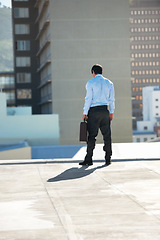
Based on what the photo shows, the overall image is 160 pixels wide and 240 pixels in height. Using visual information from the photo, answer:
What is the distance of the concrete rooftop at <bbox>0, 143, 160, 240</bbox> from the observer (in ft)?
11.8

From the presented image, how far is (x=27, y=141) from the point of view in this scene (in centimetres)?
4138

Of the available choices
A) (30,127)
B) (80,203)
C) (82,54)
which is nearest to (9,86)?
(82,54)

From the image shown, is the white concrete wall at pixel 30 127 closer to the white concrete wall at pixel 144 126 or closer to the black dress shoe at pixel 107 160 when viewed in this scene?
the black dress shoe at pixel 107 160

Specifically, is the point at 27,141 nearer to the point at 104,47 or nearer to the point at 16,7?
the point at 104,47

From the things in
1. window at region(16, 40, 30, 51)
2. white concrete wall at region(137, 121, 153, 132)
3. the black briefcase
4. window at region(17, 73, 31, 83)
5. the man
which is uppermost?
window at region(16, 40, 30, 51)

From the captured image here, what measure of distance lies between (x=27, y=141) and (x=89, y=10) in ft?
68.2

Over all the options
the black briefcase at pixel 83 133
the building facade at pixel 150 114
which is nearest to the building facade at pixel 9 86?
the black briefcase at pixel 83 133

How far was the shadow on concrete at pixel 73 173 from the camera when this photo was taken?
6873 millimetres

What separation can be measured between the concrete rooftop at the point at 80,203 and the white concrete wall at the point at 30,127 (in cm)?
A: 3277

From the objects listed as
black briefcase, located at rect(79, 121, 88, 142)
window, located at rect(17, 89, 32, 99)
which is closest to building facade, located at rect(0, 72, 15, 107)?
window, located at rect(17, 89, 32, 99)

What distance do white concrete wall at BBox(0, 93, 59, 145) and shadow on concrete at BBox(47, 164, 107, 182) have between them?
32.8m

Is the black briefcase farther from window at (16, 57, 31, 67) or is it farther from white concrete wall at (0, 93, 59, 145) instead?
window at (16, 57, 31, 67)

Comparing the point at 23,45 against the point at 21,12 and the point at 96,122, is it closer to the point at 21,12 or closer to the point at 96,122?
the point at 21,12

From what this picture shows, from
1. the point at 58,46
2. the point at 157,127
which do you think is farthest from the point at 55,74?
the point at 157,127
